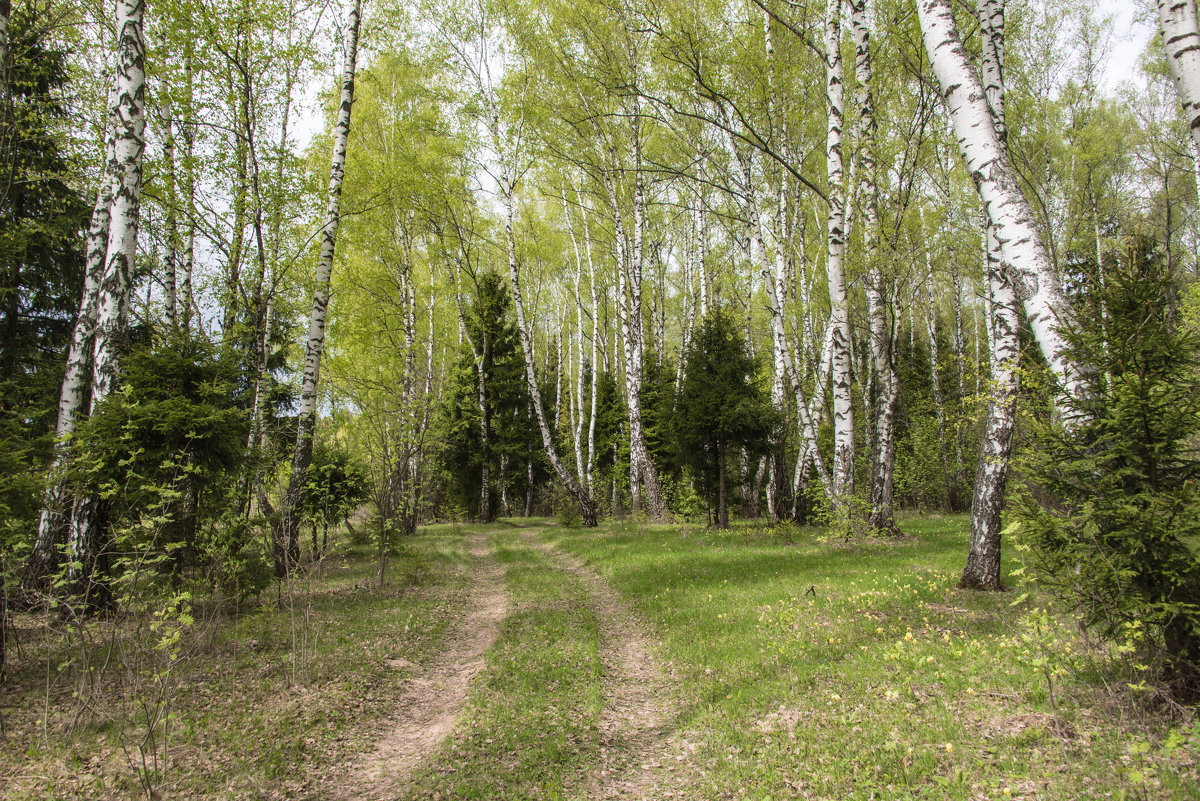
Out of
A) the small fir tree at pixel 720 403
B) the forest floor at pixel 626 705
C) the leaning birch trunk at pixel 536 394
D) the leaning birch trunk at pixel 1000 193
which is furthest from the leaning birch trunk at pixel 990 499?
the leaning birch trunk at pixel 536 394

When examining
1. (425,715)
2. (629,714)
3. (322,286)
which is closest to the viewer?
(629,714)

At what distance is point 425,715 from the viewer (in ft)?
16.7

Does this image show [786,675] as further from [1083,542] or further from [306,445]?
[306,445]

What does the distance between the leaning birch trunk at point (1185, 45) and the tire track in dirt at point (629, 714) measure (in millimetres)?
7026

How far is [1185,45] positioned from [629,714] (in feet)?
25.9

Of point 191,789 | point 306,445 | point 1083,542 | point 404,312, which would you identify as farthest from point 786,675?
point 404,312

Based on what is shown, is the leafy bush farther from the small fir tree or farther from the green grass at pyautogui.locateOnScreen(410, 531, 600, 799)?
the small fir tree

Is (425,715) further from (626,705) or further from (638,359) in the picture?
(638,359)

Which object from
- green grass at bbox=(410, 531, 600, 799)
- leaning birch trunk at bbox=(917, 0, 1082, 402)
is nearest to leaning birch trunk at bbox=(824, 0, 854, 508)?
leaning birch trunk at bbox=(917, 0, 1082, 402)

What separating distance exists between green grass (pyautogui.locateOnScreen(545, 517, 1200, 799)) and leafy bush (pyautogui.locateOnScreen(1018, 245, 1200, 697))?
0.47m

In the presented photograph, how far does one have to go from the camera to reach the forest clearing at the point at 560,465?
3.21 meters

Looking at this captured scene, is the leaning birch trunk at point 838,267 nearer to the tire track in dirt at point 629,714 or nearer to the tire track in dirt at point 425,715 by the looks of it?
the tire track in dirt at point 629,714

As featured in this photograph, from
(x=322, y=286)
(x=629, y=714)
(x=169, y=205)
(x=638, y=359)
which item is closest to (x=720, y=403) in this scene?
(x=638, y=359)

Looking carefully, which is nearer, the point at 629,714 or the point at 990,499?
the point at 629,714
